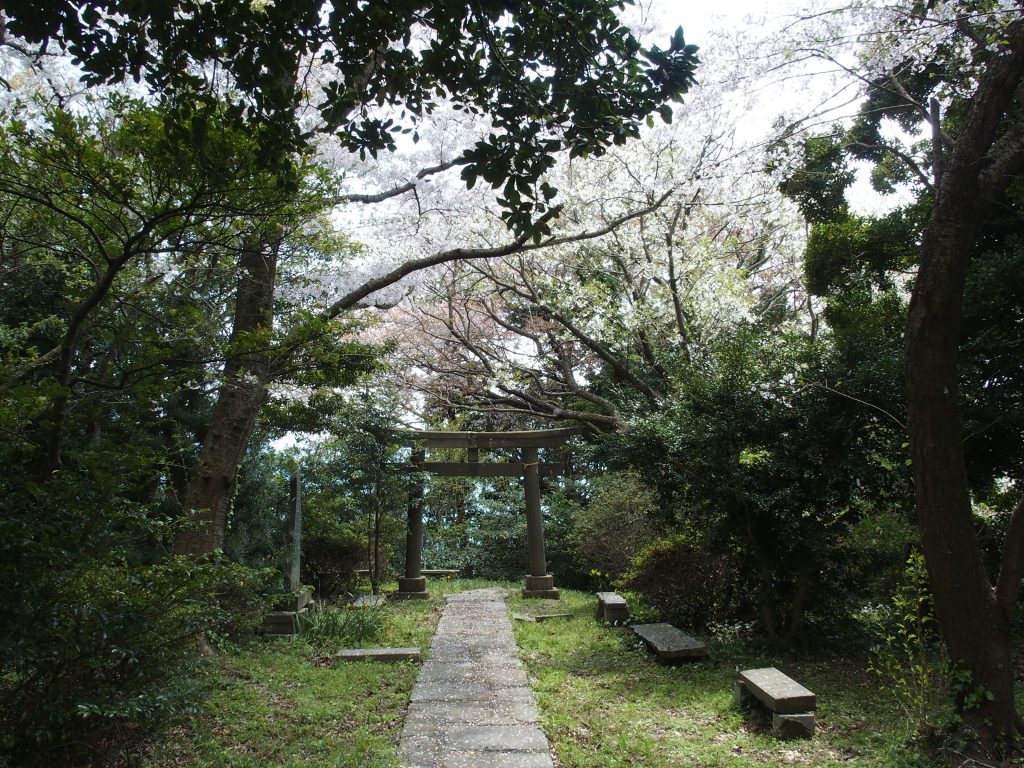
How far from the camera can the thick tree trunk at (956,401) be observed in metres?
3.15

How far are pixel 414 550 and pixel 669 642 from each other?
17.2 ft

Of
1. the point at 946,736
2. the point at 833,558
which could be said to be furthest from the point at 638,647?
the point at 946,736

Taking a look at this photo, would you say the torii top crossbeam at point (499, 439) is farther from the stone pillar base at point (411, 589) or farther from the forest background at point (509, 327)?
the stone pillar base at point (411, 589)

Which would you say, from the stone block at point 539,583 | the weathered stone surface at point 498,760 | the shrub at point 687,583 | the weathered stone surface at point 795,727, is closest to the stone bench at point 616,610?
the shrub at point 687,583

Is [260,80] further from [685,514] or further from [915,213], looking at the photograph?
[915,213]

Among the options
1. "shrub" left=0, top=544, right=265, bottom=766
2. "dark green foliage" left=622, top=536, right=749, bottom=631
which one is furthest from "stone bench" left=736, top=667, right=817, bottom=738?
"shrub" left=0, top=544, right=265, bottom=766

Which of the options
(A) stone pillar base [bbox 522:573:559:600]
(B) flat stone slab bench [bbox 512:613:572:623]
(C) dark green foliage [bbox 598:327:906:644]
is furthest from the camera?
(A) stone pillar base [bbox 522:573:559:600]

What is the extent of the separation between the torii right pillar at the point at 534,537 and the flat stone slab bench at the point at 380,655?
14.6ft

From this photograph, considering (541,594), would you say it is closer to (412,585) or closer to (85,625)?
(412,585)

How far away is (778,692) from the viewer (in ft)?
12.4

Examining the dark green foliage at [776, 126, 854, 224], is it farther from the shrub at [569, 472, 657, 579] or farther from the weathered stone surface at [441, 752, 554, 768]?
the weathered stone surface at [441, 752, 554, 768]

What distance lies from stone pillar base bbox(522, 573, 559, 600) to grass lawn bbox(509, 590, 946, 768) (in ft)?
12.0

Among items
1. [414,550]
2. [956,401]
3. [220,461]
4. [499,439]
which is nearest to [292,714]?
[220,461]

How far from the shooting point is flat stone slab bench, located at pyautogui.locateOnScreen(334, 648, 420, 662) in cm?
570
